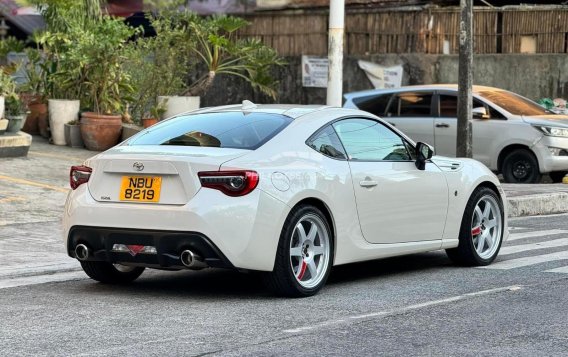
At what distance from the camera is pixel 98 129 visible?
19.3 meters

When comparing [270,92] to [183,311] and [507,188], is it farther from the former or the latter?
[183,311]

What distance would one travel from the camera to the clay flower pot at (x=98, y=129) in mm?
19297

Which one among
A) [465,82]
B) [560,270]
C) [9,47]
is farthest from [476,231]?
[9,47]

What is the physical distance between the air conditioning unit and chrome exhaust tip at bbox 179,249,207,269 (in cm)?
2183

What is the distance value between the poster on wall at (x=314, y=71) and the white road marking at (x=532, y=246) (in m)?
15.1

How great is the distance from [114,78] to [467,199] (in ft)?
35.3

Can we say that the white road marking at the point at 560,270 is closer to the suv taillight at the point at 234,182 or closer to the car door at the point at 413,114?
the suv taillight at the point at 234,182

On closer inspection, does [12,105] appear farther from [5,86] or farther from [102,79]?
[102,79]

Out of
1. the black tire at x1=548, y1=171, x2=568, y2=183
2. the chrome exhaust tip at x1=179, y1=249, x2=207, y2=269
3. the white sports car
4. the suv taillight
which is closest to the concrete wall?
the black tire at x1=548, y1=171, x2=568, y2=183

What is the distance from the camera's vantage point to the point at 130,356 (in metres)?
6.48

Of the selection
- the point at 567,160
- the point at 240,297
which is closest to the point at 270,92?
the point at 567,160

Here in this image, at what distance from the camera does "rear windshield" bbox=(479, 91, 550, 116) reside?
19016 mm

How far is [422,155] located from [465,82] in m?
7.18

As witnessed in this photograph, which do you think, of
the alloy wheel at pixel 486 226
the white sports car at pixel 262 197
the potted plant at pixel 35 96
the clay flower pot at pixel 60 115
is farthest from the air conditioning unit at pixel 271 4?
the white sports car at pixel 262 197
